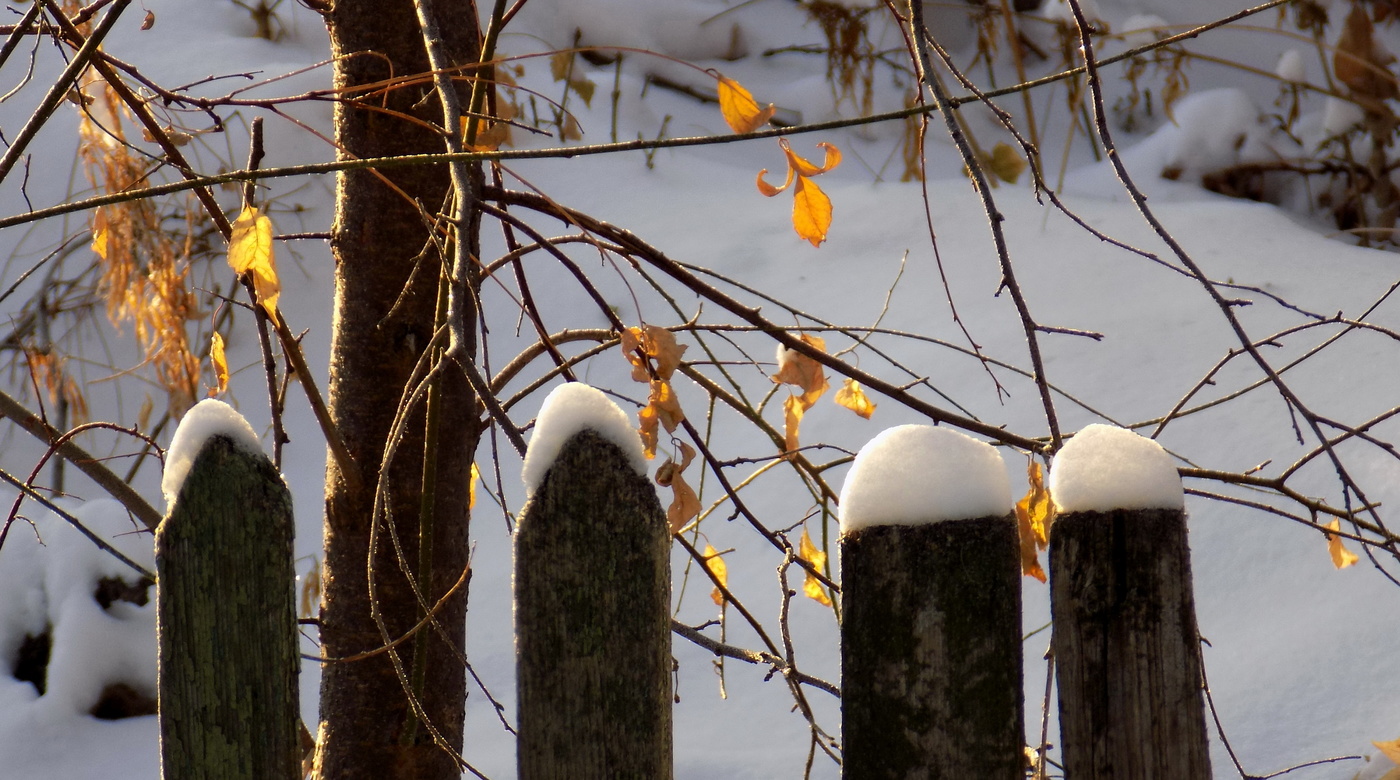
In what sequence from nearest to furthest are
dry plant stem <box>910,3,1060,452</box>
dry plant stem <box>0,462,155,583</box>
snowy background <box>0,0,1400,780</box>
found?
dry plant stem <box>910,3,1060,452</box> < dry plant stem <box>0,462,155,583</box> < snowy background <box>0,0,1400,780</box>

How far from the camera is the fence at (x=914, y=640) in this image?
653 millimetres

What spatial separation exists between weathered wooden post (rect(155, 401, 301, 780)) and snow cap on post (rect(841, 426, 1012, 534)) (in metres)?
0.38

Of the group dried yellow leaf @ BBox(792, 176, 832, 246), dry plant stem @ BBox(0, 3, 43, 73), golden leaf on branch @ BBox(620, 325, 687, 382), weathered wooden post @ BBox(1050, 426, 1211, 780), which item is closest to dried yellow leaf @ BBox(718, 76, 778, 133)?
dried yellow leaf @ BBox(792, 176, 832, 246)

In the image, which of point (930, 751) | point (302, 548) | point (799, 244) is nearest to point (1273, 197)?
point (799, 244)

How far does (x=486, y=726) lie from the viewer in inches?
79.5

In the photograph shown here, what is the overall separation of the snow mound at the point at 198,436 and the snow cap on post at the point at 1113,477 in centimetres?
52

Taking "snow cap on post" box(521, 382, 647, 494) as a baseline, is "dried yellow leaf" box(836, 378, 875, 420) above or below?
above

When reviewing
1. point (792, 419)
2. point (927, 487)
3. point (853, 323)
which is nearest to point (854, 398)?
point (792, 419)

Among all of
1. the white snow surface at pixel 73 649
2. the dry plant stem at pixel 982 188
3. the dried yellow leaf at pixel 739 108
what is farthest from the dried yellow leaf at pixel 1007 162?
the white snow surface at pixel 73 649

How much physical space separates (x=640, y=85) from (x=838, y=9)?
739 millimetres

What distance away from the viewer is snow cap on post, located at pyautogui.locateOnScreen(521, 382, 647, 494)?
0.67 m

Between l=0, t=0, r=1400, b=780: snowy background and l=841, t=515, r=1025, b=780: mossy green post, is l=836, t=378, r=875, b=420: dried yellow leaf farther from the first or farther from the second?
l=841, t=515, r=1025, b=780: mossy green post

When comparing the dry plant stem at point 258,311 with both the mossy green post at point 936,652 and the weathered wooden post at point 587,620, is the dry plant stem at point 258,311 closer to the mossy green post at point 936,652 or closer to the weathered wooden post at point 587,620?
the weathered wooden post at point 587,620

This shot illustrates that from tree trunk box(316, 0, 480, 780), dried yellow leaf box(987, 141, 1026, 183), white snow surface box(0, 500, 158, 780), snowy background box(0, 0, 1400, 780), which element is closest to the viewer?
tree trunk box(316, 0, 480, 780)
